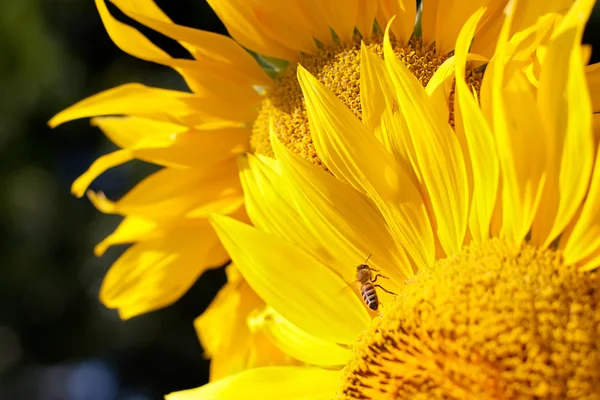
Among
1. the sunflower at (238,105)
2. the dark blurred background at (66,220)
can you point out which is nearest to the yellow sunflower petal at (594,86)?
the sunflower at (238,105)

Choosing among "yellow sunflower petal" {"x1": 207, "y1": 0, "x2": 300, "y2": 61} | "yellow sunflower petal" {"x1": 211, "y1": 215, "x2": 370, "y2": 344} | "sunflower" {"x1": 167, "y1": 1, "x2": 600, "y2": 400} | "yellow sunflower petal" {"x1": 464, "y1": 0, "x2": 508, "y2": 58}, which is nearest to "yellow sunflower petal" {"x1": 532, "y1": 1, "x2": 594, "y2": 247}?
"sunflower" {"x1": 167, "y1": 1, "x2": 600, "y2": 400}

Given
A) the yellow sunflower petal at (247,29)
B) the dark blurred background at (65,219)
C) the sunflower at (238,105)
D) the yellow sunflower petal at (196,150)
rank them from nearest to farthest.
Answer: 1. the sunflower at (238,105)
2. the yellow sunflower petal at (247,29)
3. the yellow sunflower petal at (196,150)
4. the dark blurred background at (65,219)

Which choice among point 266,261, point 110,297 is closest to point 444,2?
point 266,261

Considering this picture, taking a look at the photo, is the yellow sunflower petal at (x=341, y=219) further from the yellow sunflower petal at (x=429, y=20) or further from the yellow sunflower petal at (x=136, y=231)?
the yellow sunflower petal at (x=136, y=231)

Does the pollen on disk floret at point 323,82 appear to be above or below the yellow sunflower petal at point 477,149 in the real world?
above

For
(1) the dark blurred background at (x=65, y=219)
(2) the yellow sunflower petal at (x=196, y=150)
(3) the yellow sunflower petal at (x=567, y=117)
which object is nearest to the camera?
(3) the yellow sunflower petal at (x=567, y=117)

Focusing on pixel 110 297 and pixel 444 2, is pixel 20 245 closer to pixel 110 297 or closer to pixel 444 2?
pixel 110 297

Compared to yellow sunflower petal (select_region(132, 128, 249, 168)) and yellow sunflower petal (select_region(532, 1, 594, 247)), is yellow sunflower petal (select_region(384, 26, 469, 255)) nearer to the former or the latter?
yellow sunflower petal (select_region(532, 1, 594, 247))
